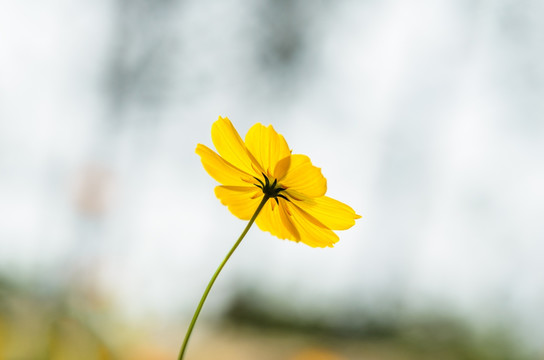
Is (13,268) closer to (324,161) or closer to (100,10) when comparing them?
(100,10)

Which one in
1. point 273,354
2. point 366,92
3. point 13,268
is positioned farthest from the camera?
point 366,92

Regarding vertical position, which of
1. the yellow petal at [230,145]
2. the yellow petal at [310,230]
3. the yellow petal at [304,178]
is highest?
the yellow petal at [230,145]

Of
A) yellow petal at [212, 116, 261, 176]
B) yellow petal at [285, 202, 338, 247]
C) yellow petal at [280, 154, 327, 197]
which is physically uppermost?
yellow petal at [212, 116, 261, 176]

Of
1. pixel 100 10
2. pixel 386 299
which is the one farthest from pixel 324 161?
pixel 100 10
